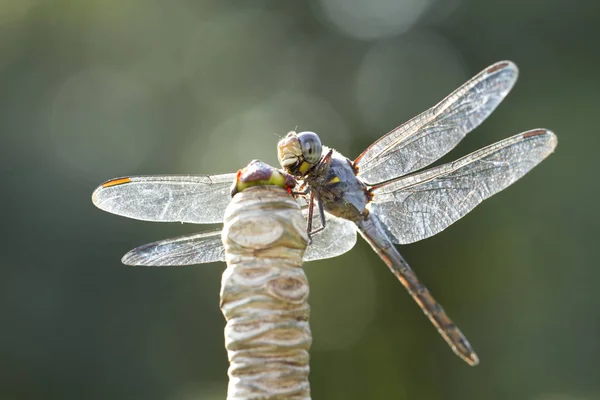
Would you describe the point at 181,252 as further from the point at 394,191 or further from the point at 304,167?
the point at 394,191

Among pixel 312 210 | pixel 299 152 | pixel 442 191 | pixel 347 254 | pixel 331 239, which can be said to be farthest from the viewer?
pixel 347 254

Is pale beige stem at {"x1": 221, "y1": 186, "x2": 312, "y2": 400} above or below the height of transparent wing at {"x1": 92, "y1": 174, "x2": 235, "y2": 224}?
below

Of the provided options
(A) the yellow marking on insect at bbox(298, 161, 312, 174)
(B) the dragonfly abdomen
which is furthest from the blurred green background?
(A) the yellow marking on insect at bbox(298, 161, 312, 174)

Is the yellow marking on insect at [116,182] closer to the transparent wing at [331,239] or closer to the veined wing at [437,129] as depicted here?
the transparent wing at [331,239]

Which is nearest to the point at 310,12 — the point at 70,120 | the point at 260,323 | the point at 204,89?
the point at 204,89

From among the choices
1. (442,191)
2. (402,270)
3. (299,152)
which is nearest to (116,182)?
(299,152)

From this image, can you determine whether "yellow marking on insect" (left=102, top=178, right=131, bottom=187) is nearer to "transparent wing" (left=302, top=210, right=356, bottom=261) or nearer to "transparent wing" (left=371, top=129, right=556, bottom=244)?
"transparent wing" (left=302, top=210, right=356, bottom=261)

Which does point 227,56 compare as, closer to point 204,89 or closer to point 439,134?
point 204,89
